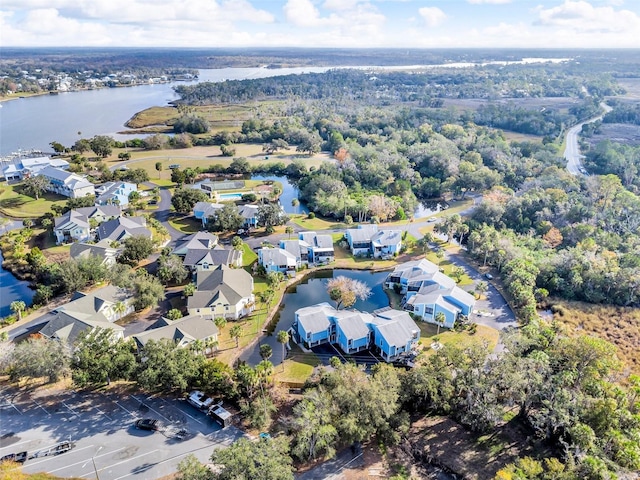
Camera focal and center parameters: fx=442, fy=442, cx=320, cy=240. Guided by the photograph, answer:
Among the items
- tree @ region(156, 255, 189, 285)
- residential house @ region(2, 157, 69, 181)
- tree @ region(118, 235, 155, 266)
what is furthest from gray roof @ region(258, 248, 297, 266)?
residential house @ region(2, 157, 69, 181)

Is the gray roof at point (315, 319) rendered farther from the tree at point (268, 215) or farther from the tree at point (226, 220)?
the tree at point (226, 220)

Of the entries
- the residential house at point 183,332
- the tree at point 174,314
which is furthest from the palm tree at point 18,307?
the tree at point 174,314

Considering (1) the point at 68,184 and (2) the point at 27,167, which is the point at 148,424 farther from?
(2) the point at 27,167

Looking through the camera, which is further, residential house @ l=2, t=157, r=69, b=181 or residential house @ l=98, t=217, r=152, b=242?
residential house @ l=2, t=157, r=69, b=181

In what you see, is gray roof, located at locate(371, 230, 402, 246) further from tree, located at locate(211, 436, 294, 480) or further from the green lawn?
the green lawn

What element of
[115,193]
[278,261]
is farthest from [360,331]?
[115,193]

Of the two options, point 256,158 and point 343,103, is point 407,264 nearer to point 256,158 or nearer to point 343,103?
point 256,158

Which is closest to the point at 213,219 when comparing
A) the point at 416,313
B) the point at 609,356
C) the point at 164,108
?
the point at 416,313
